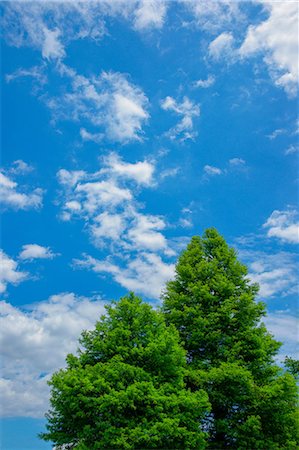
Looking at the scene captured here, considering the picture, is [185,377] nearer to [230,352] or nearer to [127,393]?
[230,352]

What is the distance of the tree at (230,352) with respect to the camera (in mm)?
19781

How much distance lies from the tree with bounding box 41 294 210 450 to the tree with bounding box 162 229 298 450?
1.55 meters

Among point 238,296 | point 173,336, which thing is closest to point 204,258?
point 238,296

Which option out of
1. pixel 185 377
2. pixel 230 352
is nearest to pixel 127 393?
pixel 185 377

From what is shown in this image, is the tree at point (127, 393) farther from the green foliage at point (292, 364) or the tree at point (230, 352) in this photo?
the green foliage at point (292, 364)

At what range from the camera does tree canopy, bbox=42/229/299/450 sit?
1678 centimetres

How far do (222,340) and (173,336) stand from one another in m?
3.77

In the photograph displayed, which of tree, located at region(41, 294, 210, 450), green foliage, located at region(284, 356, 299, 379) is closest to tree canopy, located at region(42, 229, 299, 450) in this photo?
tree, located at region(41, 294, 210, 450)

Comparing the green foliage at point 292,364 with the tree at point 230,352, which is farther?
the green foliage at point 292,364

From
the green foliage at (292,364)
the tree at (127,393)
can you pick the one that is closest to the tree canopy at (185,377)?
the tree at (127,393)

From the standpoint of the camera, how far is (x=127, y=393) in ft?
54.0

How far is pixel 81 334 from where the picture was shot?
19938 mm

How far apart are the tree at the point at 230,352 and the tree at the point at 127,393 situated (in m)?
1.55

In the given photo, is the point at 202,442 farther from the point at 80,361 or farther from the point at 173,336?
the point at 80,361
